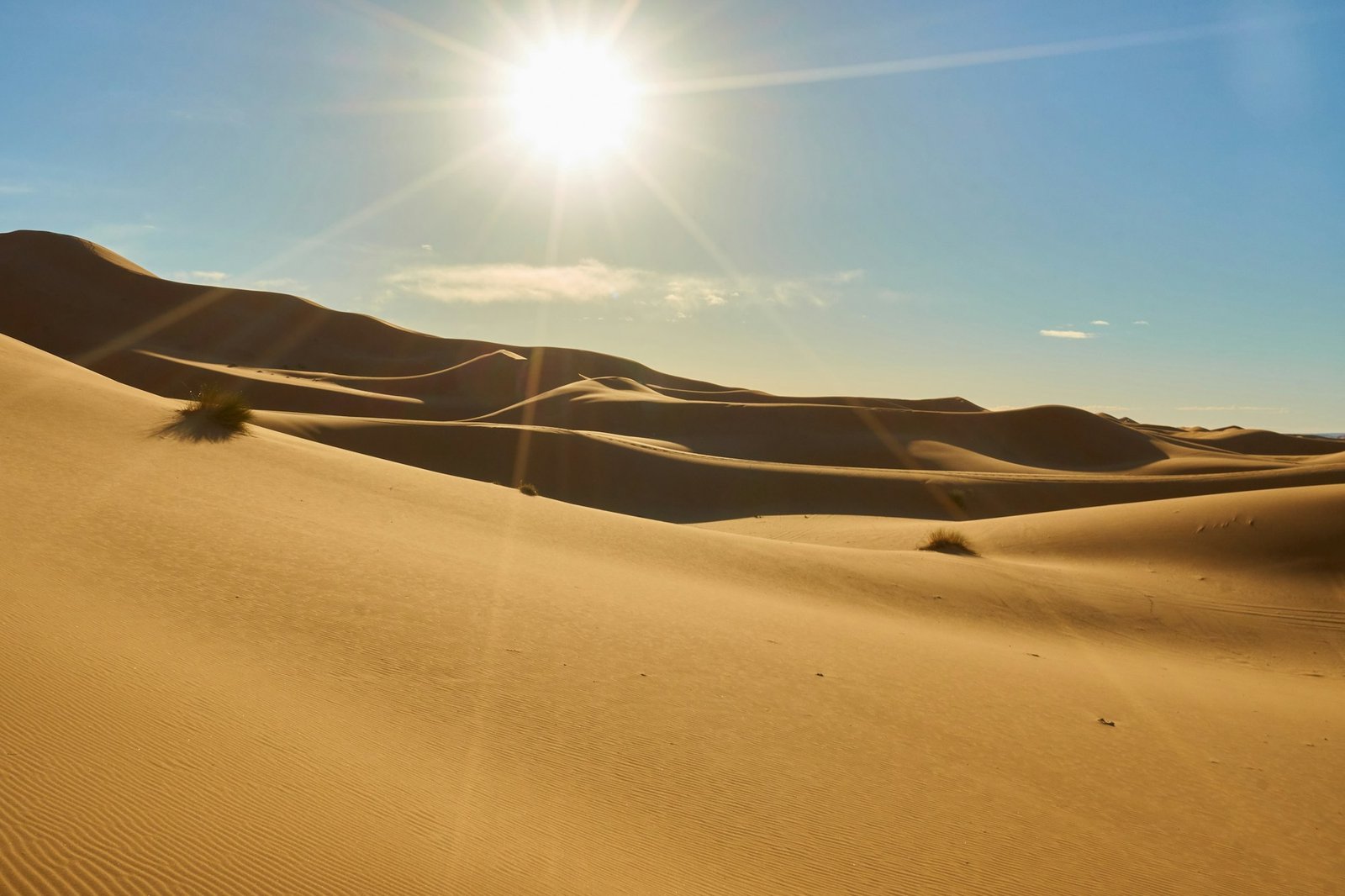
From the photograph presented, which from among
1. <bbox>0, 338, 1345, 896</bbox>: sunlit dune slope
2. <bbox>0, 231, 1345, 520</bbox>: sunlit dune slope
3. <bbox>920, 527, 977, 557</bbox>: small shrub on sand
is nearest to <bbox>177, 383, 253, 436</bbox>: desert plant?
<bbox>0, 338, 1345, 896</bbox>: sunlit dune slope

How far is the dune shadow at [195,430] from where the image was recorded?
10.9 metres

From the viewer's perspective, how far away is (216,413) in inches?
487

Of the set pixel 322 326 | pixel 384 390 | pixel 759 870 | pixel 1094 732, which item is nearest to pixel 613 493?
pixel 1094 732

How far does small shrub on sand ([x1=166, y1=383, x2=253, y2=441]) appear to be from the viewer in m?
11.4

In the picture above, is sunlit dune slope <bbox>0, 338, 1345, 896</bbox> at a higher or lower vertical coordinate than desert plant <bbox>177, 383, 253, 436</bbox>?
lower

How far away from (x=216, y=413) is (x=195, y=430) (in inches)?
37.2

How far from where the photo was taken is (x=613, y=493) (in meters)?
29.8

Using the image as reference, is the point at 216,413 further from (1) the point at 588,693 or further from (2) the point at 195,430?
(1) the point at 588,693

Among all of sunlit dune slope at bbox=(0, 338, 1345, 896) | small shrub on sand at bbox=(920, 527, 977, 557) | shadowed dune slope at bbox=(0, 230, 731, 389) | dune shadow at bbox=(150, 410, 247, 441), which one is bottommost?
sunlit dune slope at bbox=(0, 338, 1345, 896)

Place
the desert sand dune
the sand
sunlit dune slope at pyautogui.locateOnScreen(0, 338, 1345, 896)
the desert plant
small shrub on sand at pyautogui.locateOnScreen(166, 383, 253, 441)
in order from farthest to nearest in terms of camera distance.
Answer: the desert sand dune
the desert plant
small shrub on sand at pyautogui.locateOnScreen(166, 383, 253, 441)
the sand
sunlit dune slope at pyautogui.locateOnScreen(0, 338, 1345, 896)

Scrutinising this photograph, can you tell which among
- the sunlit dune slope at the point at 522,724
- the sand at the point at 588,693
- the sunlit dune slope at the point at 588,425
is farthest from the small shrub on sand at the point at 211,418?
the sunlit dune slope at the point at 588,425

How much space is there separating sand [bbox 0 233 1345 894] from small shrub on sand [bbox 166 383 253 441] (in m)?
0.45

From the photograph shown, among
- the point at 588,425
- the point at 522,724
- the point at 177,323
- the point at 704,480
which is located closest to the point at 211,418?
the point at 522,724

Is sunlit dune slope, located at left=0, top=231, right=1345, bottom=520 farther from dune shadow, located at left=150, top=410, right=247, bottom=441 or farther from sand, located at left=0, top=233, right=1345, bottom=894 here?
sand, located at left=0, top=233, right=1345, bottom=894
